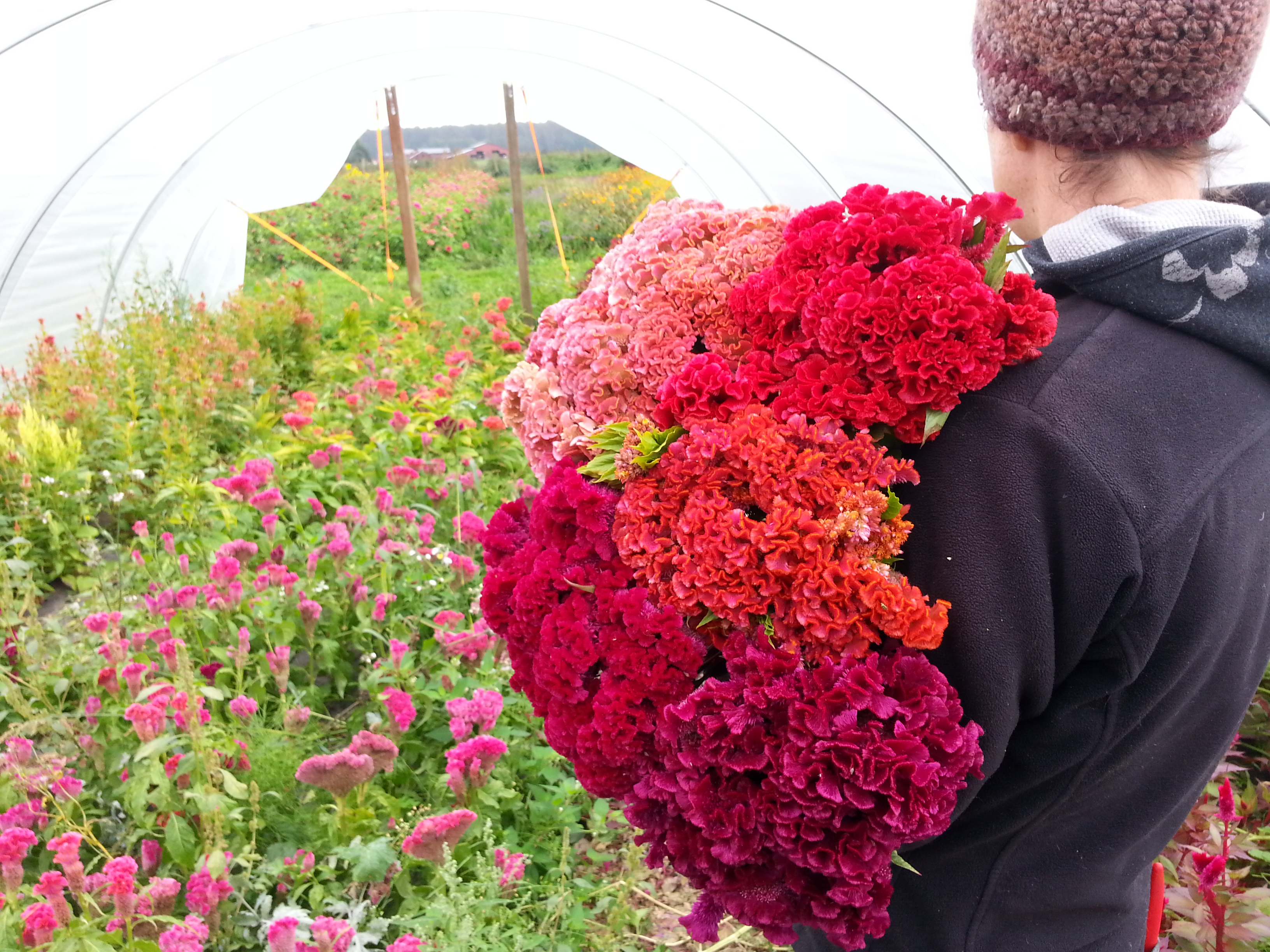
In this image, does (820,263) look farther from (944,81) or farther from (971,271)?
(944,81)

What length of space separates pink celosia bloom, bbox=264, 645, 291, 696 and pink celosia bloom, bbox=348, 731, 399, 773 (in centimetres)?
52

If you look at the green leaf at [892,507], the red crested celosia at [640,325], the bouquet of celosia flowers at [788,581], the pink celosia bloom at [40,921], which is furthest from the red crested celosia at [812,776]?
the pink celosia bloom at [40,921]

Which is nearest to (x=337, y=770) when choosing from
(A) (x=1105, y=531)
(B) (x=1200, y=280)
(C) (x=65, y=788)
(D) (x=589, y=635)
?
(C) (x=65, y=788)

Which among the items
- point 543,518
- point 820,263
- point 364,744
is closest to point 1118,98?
point 820,263

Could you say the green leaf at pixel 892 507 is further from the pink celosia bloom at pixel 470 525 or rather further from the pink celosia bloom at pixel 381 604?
the pink celosia bloom at pixel 381 604

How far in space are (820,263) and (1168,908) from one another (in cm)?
202

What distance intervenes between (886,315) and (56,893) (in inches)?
74.9

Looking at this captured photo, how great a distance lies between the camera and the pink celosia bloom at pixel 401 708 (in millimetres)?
2510

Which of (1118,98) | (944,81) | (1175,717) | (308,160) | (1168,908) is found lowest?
(1168,908)

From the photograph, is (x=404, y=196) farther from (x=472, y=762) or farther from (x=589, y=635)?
(x=589, y=635)

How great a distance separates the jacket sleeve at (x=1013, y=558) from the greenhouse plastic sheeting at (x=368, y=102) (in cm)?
317

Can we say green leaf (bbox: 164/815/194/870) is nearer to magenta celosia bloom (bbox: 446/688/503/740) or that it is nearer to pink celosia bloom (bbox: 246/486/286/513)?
magenta celosia bloom (bbox: 446/688/503/740)

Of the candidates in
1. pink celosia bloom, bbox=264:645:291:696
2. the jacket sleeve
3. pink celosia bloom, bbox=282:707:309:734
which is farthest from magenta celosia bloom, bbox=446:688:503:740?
the jacket sleeve

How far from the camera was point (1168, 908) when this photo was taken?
2.30 metres
